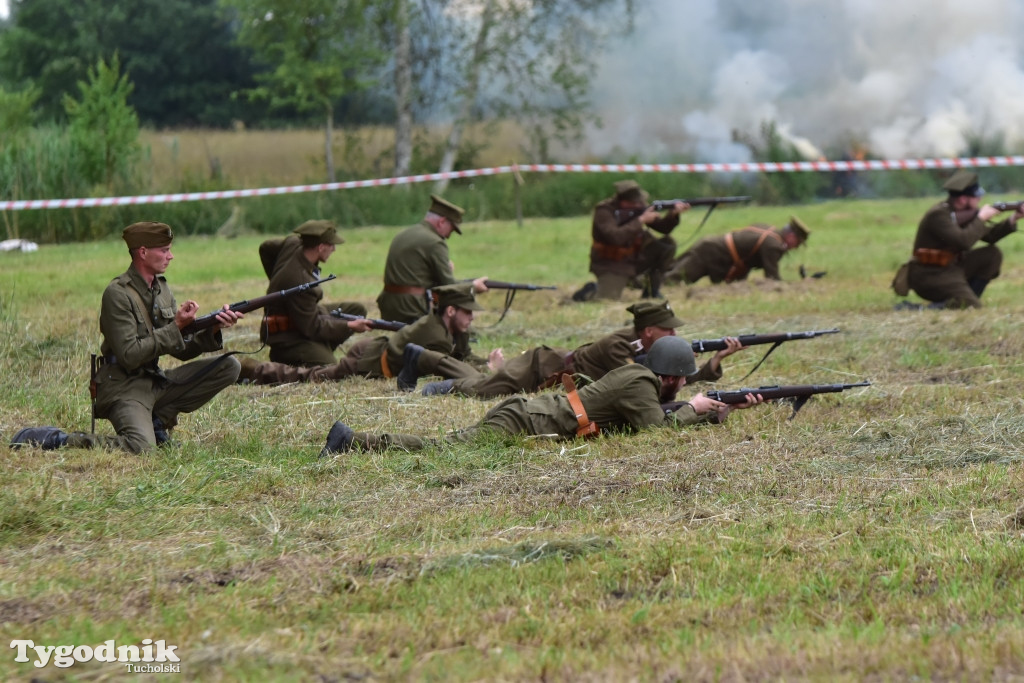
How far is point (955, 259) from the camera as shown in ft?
47.6

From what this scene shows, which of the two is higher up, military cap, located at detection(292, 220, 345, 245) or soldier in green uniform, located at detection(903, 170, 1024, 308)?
military cap, located at detection(292, 220, 345, 245)

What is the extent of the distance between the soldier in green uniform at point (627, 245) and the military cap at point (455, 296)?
5182 millimetres

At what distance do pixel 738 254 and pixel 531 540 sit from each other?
11.6m

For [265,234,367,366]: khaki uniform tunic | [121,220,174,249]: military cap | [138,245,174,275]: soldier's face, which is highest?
[121,220,174,249]: military cap

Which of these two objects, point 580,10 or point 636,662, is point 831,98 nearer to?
point 580,10

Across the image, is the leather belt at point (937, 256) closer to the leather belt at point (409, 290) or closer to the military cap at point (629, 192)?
the military cap at point (629, 192)

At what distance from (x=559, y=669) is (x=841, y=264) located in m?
15.1

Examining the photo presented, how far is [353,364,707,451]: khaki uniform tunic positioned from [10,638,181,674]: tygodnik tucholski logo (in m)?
3.49

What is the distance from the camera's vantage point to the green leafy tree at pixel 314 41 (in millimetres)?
27453

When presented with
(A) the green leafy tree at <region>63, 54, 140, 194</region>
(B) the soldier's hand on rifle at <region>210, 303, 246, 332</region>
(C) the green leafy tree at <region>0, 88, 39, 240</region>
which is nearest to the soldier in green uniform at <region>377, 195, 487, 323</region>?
(B) the soldier's hand on rifle at <region>210, 303, 246, 332</region>

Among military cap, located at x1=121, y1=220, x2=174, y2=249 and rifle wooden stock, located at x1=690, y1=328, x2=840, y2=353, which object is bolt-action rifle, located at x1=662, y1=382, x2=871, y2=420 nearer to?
rifle wooden stock, located at x1=690, y1=328, x2=840, y2=353

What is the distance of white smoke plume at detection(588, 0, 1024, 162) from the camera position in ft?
98.0

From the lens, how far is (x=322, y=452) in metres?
7.78

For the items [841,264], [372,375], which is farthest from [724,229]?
[372,375]
